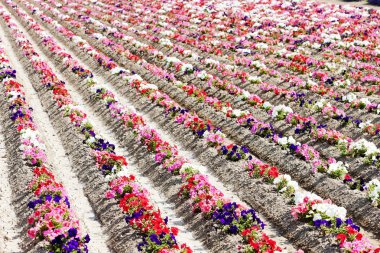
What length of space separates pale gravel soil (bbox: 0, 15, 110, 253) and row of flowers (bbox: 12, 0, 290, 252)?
1.02 metres

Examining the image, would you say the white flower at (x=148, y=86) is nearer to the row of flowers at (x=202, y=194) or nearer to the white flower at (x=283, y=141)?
the row of flowers at (x=202, y=194)

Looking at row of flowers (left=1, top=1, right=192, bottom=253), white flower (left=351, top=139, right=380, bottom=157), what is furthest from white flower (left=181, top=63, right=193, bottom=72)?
white flower (left=351, top=139, right=380, bottom=157)

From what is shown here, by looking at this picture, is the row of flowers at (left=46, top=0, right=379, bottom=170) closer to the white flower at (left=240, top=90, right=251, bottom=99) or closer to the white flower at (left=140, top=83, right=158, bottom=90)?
the white flower at (left=240, top=90, right=251, bottom=99)

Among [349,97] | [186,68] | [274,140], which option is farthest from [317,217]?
[186,68]

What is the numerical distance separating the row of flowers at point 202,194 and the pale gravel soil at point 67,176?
3.36 ft

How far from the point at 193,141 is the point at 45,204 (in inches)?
282

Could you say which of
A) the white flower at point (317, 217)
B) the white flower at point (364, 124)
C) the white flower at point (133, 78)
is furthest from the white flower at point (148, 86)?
the white flower at point (317, 217)

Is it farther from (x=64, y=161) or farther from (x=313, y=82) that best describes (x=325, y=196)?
(x=313, y=82)

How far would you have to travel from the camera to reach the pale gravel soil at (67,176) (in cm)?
1354

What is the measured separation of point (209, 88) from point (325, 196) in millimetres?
11483

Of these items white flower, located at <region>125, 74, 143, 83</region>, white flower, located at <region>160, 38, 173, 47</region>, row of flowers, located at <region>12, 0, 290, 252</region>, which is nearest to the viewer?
row of flowers, located at <region>12, 0, 290, 252</region>

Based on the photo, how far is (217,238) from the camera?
42.7 ft

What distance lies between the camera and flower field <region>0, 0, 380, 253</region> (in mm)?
13125

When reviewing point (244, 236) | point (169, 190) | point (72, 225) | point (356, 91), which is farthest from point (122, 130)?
point (356, 91)
